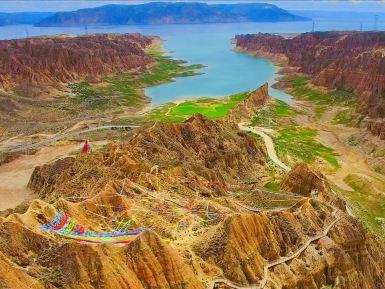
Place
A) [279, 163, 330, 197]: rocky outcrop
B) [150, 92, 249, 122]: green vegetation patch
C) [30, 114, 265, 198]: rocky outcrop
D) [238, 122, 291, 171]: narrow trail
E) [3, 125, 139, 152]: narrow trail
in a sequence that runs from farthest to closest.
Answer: [150, 92, 249, 122]: green vegetation patch < [3, 125, 139, 152]: narrow trail < [238, 122, 291, 171]: narrow trail < [279, 163, 330, 197]: rocky outcrop < [30, 114, 265, 198]: rocky outcrop

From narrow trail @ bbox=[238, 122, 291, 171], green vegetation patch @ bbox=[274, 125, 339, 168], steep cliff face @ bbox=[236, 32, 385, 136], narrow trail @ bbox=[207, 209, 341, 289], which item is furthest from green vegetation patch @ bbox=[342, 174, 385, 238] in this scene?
steep cliff face @ bbox=[236, 32, 385, 136]

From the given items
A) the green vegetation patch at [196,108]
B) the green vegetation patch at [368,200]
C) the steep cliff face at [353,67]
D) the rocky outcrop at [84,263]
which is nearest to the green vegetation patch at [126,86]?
the green vegetation patch at [196,108]

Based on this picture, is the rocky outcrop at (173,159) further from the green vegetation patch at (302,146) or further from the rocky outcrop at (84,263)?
the rocky outcrop at (84,263)

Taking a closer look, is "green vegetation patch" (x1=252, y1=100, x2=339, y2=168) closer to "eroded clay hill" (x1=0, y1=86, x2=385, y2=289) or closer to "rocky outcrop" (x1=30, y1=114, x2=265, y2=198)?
"rocky outcrop" (x1=30, y1=114, x2=265, y2=198)

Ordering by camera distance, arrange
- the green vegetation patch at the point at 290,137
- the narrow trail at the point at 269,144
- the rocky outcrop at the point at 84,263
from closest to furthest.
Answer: the rocky outcrop at the point at 84,263, the narrow trail at the point at 269,144, the green vegetation patch at the point at 290,137

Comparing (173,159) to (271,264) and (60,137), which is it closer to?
(271,264)

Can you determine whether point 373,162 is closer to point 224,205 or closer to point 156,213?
→ point 224,205
